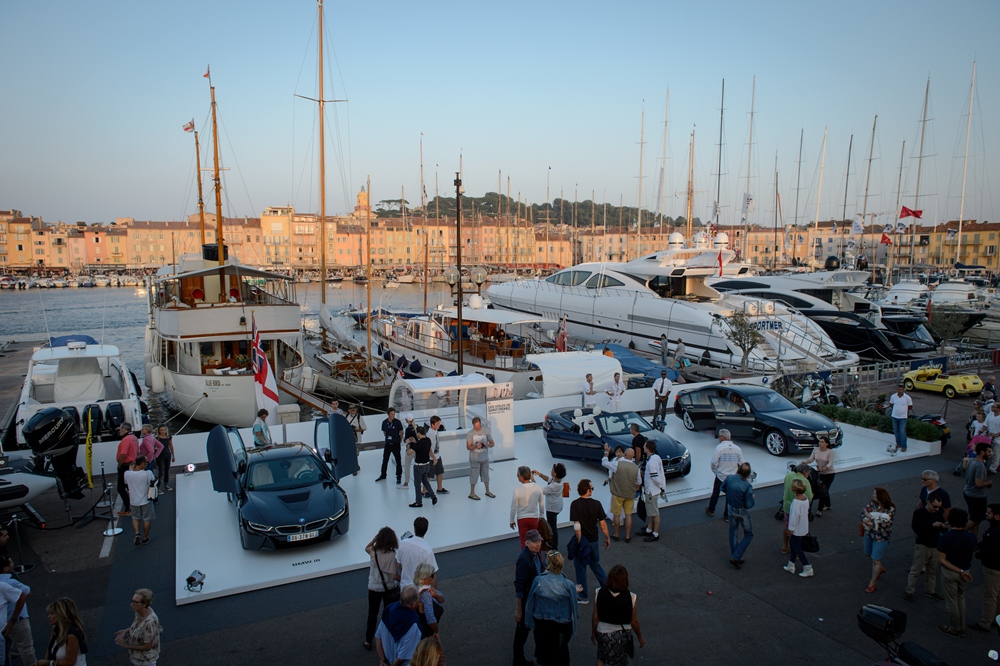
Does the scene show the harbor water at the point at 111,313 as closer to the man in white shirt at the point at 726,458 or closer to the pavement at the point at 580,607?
the pavement at the point at 580,607

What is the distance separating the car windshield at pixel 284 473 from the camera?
957 cm

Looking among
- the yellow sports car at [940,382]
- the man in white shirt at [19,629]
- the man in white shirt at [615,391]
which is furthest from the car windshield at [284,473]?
the yellow sports car at [940,382]

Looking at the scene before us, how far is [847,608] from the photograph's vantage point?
7.57 m

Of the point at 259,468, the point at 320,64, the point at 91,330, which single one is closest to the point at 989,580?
the point at 259,468

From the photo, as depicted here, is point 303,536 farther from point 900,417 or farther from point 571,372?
point 900,417

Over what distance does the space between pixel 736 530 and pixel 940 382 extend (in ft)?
48.9

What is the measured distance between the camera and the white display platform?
856 cm

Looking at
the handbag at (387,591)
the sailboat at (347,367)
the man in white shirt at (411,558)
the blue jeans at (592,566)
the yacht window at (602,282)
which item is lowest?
the sailboat at (347,367)

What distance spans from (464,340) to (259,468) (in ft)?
47.7

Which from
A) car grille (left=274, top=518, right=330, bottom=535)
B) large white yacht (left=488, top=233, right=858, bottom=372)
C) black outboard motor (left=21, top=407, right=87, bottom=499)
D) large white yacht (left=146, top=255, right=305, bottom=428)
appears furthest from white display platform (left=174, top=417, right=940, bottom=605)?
large white yacht (left=488, top=233, right=858, bottom=372)

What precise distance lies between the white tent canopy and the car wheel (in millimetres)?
5411

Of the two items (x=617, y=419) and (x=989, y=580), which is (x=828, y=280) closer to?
(x=617, y=419)

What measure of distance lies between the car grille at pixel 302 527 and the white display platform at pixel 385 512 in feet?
1.24

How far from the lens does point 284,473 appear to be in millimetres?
9719
